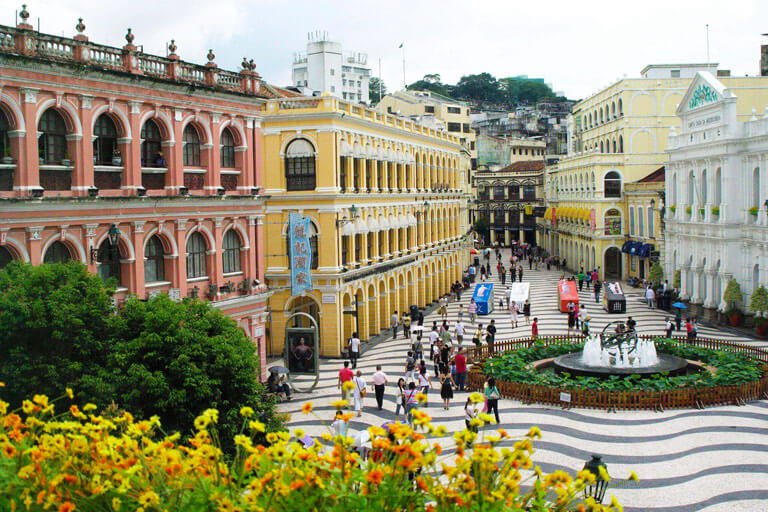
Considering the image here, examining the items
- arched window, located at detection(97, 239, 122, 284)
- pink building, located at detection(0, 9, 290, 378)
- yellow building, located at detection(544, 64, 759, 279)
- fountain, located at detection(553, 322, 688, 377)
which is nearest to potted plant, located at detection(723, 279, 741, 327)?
fountain, located at detection(553, 322, 688, 377)

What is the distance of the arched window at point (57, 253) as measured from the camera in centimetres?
2225

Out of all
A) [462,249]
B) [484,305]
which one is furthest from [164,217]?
[462,249]

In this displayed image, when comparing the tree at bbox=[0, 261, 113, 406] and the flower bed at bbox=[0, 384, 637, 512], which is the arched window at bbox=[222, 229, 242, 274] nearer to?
the tree at bbox=[0, 261, 113, 406]

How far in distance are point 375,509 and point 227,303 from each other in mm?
22572

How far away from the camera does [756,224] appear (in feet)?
133

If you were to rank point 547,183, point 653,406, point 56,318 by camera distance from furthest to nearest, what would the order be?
point 547,183, point 653,406, point 56,318

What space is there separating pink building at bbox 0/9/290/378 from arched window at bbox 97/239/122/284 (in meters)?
0.04

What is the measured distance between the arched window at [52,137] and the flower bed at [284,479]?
16848 mm

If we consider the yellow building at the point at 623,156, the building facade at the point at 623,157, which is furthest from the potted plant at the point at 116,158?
the yellow building at the point at 623,156

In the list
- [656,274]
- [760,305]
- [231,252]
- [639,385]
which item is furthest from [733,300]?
[231,252]

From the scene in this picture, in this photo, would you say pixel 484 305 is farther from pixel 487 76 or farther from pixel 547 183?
pixel 487 76

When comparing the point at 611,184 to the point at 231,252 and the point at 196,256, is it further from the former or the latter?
the point at 196,256

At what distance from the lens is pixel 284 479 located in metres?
6.53

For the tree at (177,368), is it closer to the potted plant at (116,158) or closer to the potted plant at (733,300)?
the potted plant at (116,158)
